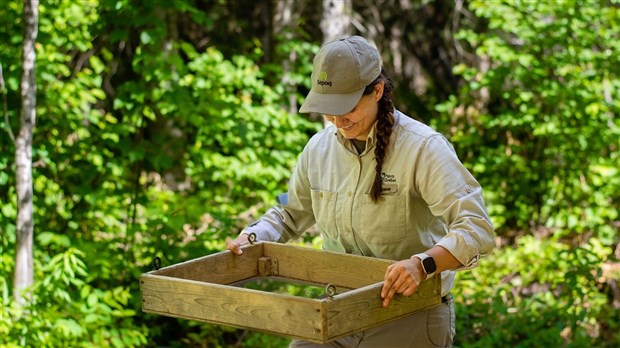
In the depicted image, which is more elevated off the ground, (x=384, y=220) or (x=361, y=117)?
(x=361, y=117)

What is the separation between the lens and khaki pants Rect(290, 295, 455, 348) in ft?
10.5

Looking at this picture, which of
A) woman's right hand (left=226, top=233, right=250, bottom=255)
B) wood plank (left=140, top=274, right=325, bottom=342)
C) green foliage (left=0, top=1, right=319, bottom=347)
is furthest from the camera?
green foliage (left=0, top=1, right=319, bottom=347)

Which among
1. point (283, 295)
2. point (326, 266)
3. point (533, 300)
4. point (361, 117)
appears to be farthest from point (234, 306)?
point (533, 300)

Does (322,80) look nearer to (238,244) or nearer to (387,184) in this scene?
(387,184)

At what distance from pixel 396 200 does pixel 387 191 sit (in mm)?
42

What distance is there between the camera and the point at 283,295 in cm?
282

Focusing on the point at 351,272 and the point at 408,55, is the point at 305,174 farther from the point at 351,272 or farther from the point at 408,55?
the point at 408,55

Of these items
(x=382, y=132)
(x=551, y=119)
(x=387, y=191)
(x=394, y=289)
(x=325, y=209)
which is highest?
(x=382, y=132)

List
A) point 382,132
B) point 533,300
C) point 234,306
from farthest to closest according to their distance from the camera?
point 533,300 < point 382,132 < point 234,306

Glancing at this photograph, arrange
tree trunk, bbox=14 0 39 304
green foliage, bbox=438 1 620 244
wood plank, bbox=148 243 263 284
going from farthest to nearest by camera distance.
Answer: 1. green foliage, bbox=438 1 620 244
2. tree trunk, bbox=14 0 39 304
3. wood plank, bbox=148 243 263 284

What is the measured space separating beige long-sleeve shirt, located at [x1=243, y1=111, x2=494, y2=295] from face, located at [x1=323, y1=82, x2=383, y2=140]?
5cm

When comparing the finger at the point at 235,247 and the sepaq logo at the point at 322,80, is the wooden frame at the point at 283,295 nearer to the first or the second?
the finger at the point at 235,247

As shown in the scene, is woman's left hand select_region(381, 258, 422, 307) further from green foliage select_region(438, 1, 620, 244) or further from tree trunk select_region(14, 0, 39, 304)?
green foliage select_region(438, 1, 620, 244)

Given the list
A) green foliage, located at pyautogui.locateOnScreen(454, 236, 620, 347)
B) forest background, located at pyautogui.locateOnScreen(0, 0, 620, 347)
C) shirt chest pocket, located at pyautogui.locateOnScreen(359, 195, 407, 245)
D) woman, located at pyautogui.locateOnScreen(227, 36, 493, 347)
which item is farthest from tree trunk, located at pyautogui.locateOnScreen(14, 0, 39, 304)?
shirt chest pocket, located at pyautogui.locateOnScreen(359, 195, 407, 245)
